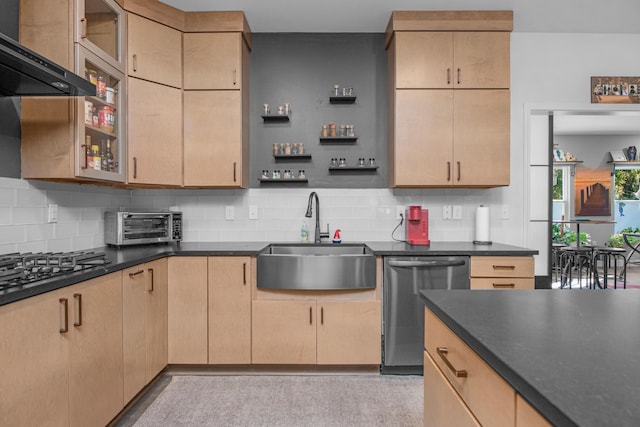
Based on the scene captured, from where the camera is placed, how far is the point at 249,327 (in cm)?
269

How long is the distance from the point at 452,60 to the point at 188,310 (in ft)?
8.62

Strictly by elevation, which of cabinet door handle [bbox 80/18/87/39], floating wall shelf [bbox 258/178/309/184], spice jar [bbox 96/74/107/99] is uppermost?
cabinet door handle [bbox 80/18/87/39]

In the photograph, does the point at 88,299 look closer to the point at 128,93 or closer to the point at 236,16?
the point at 128,93

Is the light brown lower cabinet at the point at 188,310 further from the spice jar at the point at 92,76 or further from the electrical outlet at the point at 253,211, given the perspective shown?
the spice jar at the point at 92,76

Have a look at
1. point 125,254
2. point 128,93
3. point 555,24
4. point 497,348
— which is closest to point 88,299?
point 125,254

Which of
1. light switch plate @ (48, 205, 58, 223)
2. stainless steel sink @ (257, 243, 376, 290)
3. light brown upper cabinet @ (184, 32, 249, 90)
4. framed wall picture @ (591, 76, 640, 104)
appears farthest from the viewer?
framed wall picture @ (591, 76, 640, 104)

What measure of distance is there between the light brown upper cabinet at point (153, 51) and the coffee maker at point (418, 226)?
2.00 m

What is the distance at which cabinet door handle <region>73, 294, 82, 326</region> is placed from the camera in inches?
65.8

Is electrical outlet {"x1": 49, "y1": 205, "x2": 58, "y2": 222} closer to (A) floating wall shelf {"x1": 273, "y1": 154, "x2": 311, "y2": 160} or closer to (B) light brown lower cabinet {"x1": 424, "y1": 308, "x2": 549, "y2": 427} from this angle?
(A) floating wall shelf {"x1": 273, "y1": 154, "x2": 311, "y2": 160}

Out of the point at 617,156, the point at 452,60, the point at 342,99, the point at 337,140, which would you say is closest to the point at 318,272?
the point at 337,140

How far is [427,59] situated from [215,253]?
6.88 ft

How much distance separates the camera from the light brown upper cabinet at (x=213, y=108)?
2.93 metres

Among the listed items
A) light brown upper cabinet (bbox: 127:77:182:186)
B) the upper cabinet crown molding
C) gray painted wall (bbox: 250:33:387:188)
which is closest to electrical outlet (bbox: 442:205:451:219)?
gray painted wall (bbox: 250:33:387:188)

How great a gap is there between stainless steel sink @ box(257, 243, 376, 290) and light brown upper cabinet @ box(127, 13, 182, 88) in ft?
4.88
